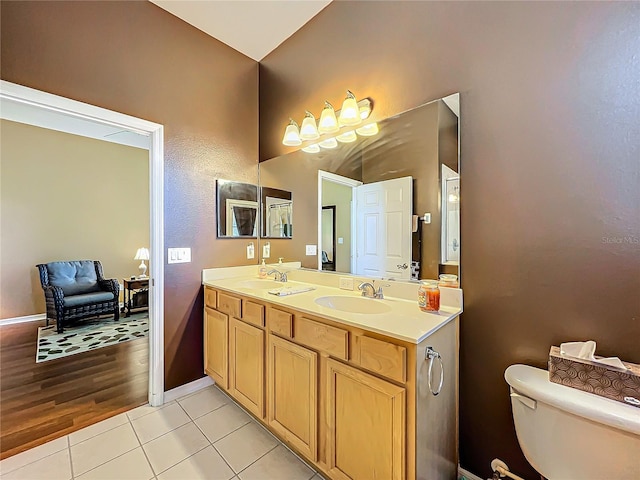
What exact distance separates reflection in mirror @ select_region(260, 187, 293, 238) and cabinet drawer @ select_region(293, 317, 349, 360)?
1.17 meters

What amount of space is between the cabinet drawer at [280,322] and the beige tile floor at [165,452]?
696mm

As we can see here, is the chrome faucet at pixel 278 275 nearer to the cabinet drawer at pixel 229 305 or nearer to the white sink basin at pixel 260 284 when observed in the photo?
the white sink basin at pixel 260 284

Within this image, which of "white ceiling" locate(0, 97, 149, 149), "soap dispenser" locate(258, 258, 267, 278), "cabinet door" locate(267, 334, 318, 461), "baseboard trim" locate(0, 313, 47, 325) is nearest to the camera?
"cabinet door" locate(267, 334, 318, 461)

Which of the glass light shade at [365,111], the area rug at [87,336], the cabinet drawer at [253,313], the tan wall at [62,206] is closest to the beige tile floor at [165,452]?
the cabinet drawer at [253,313]

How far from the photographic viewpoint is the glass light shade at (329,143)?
202cm

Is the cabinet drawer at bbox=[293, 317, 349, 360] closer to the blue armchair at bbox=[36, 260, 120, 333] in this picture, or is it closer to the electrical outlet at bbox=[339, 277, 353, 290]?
the electrical outlet at bbox=[339, 277, 353, 290]

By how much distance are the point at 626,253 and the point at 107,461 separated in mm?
2579

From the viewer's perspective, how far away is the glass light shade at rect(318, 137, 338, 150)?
202cm

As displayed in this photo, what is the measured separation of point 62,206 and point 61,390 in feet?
11.0

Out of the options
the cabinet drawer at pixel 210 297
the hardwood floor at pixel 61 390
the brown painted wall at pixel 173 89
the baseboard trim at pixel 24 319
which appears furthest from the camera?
the baseboard trim at pixel 24 319

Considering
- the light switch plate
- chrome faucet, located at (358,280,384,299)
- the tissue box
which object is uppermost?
the light switch plate

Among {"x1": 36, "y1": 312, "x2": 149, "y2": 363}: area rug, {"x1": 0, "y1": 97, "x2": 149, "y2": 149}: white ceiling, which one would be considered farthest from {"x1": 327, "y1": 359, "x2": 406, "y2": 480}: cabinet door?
{"x1": 0, "y1": 97, "x2": 149, "y2": 149}: white ceiling

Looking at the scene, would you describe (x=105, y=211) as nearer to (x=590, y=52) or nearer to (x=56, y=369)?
(x=56, y=369)

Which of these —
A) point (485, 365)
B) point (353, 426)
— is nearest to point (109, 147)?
point (353, 426)
